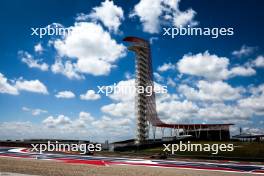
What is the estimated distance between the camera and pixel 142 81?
79.2 m

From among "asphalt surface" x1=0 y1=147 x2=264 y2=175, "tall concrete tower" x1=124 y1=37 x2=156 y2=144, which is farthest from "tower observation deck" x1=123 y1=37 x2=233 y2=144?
"asphalt surface" x1=0 y1=147 x2=264 y2=175

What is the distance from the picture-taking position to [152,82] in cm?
8212

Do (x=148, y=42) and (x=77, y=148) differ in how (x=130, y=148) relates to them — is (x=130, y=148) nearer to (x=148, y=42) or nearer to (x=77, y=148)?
(x=77, y=148)

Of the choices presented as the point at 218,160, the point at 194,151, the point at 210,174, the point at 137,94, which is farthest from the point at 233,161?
the point at 137,94

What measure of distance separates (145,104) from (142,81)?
538cm

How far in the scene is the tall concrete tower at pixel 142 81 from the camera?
7744 cm

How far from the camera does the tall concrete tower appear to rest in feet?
254

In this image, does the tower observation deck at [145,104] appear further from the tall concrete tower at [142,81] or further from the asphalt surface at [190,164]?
the asphalt surface at [190,164]

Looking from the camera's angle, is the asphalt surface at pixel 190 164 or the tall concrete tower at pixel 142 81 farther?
the tall concrete tower at pixel 142 81

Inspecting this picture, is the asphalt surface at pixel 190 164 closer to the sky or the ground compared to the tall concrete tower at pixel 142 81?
closer to the ground

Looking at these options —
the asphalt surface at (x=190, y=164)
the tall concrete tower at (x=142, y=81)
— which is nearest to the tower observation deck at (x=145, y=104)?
the tall concrete tower at (x=142, y=81)

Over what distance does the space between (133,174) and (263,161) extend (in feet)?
65.0

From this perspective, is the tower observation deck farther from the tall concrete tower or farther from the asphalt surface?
the asphalt surface

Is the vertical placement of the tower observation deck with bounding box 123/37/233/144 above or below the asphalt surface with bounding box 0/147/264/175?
above
